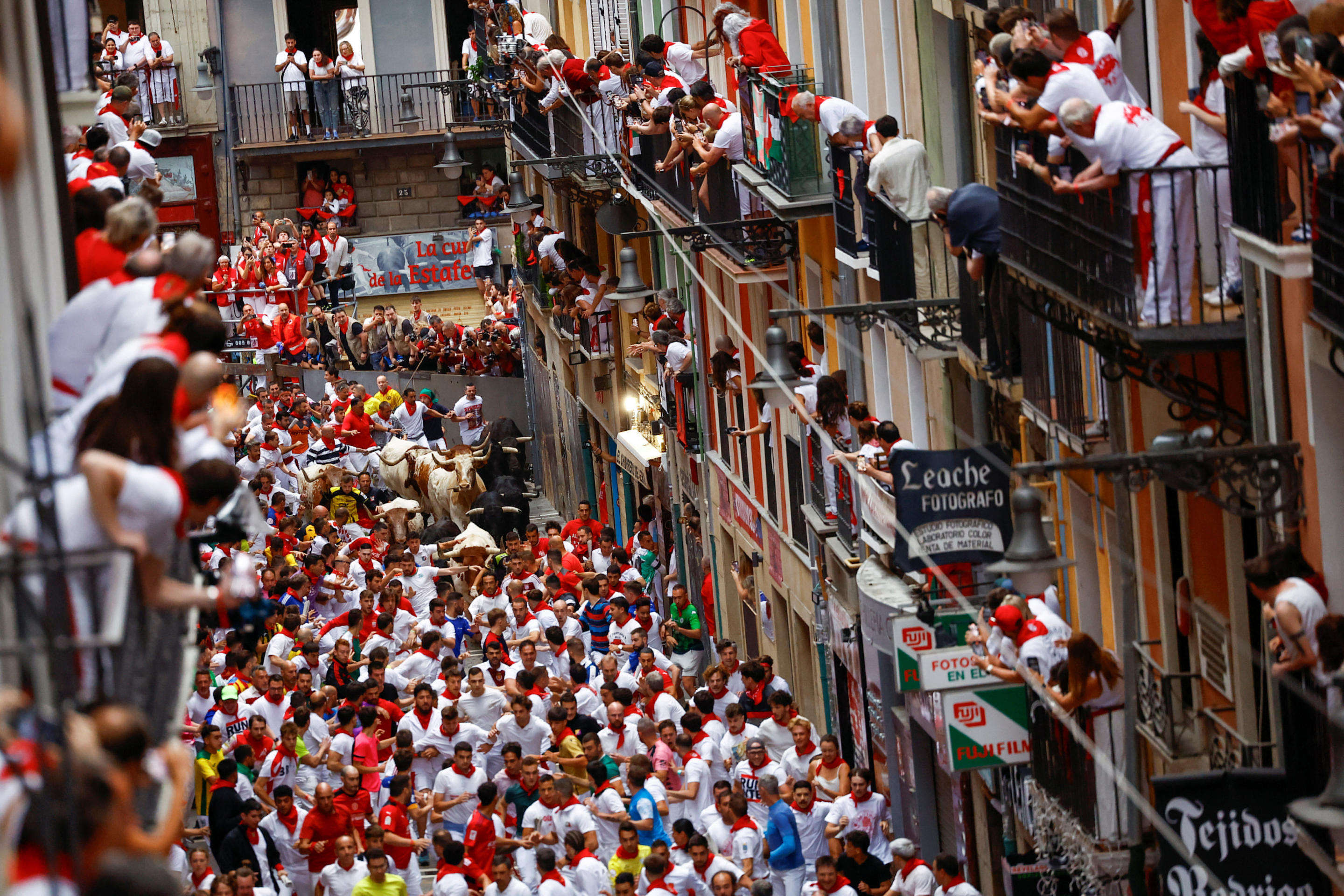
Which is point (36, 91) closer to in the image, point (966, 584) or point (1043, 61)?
point (1043, 61)

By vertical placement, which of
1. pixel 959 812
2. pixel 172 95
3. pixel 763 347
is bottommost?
pixel 959 812

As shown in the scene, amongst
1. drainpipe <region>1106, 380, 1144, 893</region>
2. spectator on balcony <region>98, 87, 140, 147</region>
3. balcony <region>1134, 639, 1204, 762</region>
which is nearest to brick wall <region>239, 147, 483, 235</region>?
spectator on balcony <region>98, 87, 140, 147</region>

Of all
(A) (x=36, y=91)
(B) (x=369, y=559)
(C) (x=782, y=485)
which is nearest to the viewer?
(A) (x=36, y=91)

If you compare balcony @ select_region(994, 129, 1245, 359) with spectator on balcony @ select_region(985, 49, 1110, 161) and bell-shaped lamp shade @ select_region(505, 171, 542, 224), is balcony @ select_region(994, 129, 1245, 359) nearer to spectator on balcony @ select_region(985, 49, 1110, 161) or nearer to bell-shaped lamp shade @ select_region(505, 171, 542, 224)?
spectator on balcony @ select_region(985, 49, 1110, 161)

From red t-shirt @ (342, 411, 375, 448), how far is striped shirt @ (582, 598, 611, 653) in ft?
43.0

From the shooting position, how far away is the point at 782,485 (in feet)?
79.7

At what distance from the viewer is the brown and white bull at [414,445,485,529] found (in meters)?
35.2

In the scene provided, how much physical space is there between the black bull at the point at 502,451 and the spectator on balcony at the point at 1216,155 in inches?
920

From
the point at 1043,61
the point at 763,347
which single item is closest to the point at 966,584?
the point at 1043,61

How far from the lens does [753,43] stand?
875 inches

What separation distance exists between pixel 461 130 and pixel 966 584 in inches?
1442

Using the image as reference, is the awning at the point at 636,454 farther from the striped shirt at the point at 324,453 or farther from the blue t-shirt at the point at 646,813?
the blue t-shirt at the point at 646,813

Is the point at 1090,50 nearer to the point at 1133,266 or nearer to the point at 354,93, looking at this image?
the point at 1133,266

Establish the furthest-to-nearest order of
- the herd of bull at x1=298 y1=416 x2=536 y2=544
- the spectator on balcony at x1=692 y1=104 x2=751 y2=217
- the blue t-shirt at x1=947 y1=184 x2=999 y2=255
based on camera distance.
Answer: the herd of bull at x1=298 y1=416 x2=536 y2=544 → the spectator on balcony at x1=692 y1=104 x2=751 y2=217 → the blue t-shirt at x1=947 y1=184 x2=999 y2=255
